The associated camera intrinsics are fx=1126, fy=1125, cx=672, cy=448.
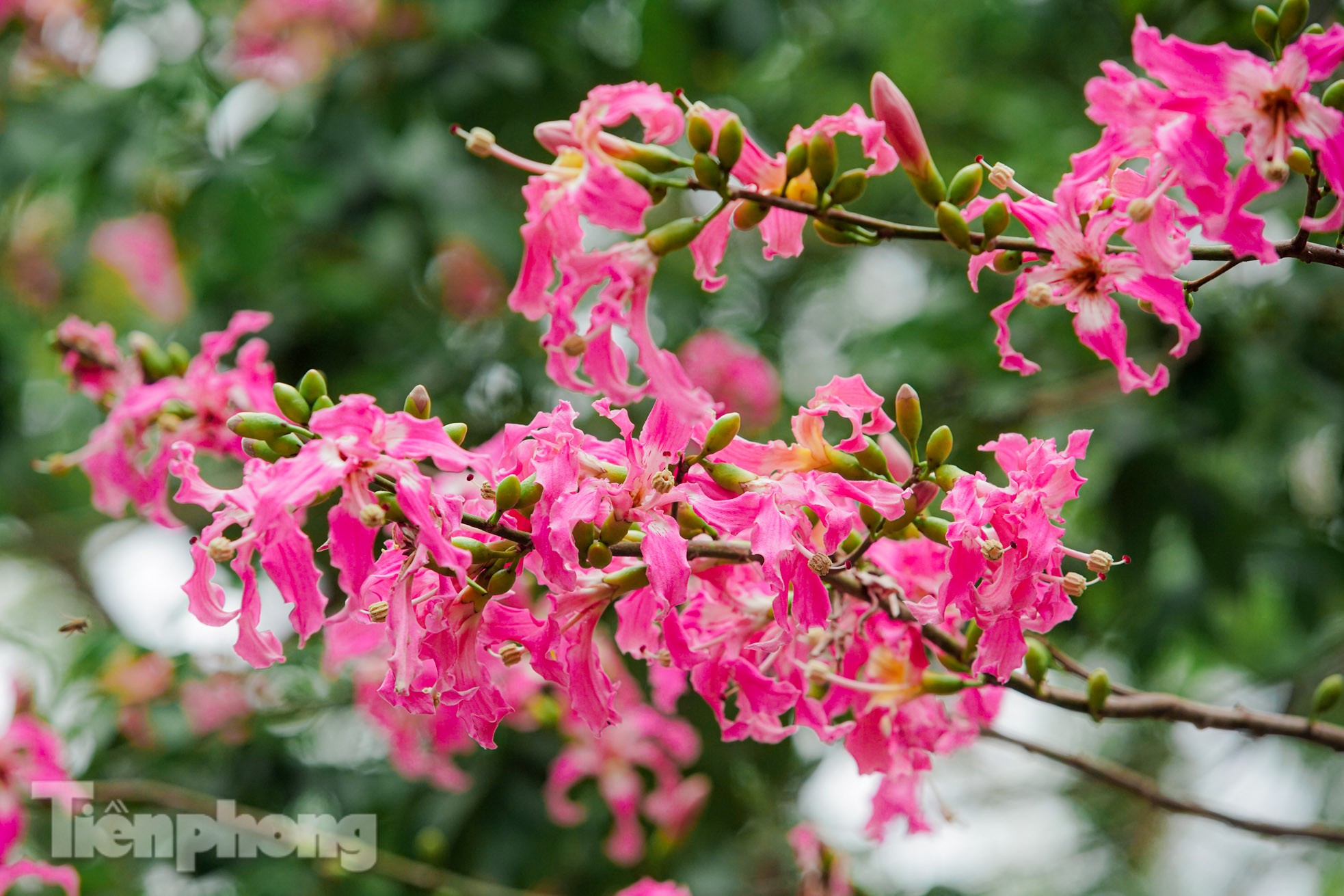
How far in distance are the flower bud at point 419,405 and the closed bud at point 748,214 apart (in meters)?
0.33

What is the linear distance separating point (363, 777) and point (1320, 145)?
2.49 meters

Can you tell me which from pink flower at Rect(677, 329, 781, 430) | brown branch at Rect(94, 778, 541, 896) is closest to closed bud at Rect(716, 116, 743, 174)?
brown branch at Rect(94, 778, 541, 896)

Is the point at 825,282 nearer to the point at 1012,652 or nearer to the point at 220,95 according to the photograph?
the point at 220,95

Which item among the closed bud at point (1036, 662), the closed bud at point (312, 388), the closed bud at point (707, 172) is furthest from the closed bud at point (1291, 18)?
the closed bud at point (312, 388)

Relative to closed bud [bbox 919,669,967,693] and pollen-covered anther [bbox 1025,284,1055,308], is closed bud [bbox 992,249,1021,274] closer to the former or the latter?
pollen-covered anther [bbox 1025,284,1055,308]

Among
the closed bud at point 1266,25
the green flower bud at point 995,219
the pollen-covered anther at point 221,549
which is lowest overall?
the pollen-covered anther at point 221,549

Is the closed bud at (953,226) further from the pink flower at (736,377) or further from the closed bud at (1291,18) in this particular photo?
the pink flower at (736,377)

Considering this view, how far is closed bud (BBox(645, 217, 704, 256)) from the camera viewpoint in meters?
0.98

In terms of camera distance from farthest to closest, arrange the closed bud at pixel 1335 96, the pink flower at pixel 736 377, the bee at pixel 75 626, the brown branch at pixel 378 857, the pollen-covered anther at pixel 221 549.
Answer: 1. the pink flower at pixel 736 377
2. the brown branch at pixel 378 857
3. the bee at pixel 75 626
4. the pollen-covered anther at pixel 221 549
5. the closed bud at pixel 1335 96

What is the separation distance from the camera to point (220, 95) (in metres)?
2.95

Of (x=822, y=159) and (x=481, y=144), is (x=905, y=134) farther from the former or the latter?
(x=481, y=144)

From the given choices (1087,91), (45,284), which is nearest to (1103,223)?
(1087,91)

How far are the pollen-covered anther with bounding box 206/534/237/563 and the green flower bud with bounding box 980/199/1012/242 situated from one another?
73cm

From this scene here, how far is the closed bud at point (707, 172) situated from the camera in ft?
3.15
